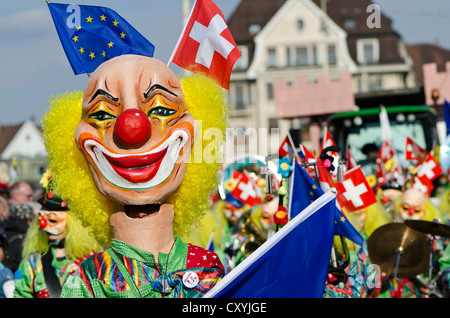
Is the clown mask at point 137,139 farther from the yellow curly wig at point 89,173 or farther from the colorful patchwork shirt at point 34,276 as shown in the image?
the colorful patchwork shirt at point 34,276

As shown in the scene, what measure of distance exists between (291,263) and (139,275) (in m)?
0.73

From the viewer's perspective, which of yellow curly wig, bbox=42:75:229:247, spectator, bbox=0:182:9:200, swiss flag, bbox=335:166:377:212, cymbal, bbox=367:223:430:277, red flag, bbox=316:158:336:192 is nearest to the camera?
yellow curly wig, bbox=42:75:229:247

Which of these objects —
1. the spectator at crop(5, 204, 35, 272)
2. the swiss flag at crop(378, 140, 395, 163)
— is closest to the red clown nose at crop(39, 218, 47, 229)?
the spectator at crop(5, 204, 35, 272)

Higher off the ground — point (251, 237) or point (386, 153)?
point (386, 153)

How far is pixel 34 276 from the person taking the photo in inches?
219

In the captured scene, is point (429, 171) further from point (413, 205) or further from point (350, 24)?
point (350, 24)

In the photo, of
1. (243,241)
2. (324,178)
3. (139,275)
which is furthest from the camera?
(243,241)

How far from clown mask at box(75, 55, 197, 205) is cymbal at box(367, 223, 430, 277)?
3331mm

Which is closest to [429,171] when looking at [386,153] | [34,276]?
[386,153]

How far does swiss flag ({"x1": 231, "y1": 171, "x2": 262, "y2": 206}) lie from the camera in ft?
31.3

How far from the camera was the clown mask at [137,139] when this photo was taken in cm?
362

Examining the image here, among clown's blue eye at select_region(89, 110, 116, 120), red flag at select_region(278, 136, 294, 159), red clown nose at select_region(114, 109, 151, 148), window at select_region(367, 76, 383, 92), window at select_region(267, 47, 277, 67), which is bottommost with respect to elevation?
red flag at select_region(278, 136, 294, 159)

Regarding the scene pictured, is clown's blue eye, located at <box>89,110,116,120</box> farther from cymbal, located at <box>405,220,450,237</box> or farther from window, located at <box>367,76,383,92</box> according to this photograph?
window, located at <box>367,76,383,92</box>
